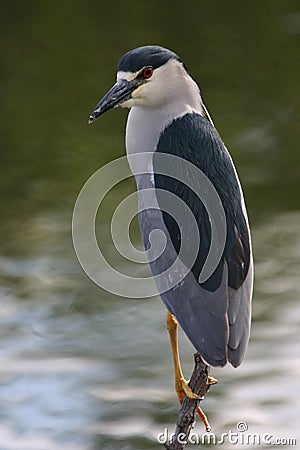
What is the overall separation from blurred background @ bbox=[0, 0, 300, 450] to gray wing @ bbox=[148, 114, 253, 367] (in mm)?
1201

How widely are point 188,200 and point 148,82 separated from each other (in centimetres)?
23

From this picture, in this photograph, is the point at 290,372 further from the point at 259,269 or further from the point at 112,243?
the point at 112,243

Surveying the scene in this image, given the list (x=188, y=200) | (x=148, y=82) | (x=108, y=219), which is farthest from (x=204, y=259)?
(x=108, y=219)

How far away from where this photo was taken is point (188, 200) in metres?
1.98

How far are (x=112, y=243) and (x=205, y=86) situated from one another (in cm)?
113

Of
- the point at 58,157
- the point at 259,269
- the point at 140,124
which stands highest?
the point at 58,157

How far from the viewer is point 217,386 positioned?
3.27m

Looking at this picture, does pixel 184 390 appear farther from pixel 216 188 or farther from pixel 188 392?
pixel 216 188

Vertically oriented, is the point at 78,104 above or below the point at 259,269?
above

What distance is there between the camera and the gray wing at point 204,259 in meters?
1.85

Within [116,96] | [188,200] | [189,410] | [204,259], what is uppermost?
[116,96]

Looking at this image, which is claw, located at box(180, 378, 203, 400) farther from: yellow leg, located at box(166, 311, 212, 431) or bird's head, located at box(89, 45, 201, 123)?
bird's head, located at box(89, 45, 201, 123)

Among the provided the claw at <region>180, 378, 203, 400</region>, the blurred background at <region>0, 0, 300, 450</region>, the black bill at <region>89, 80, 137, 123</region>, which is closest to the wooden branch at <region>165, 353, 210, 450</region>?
the claw at <region>180, 378, 203, 400</region>

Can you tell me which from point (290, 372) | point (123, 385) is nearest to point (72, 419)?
point (123, 385)
